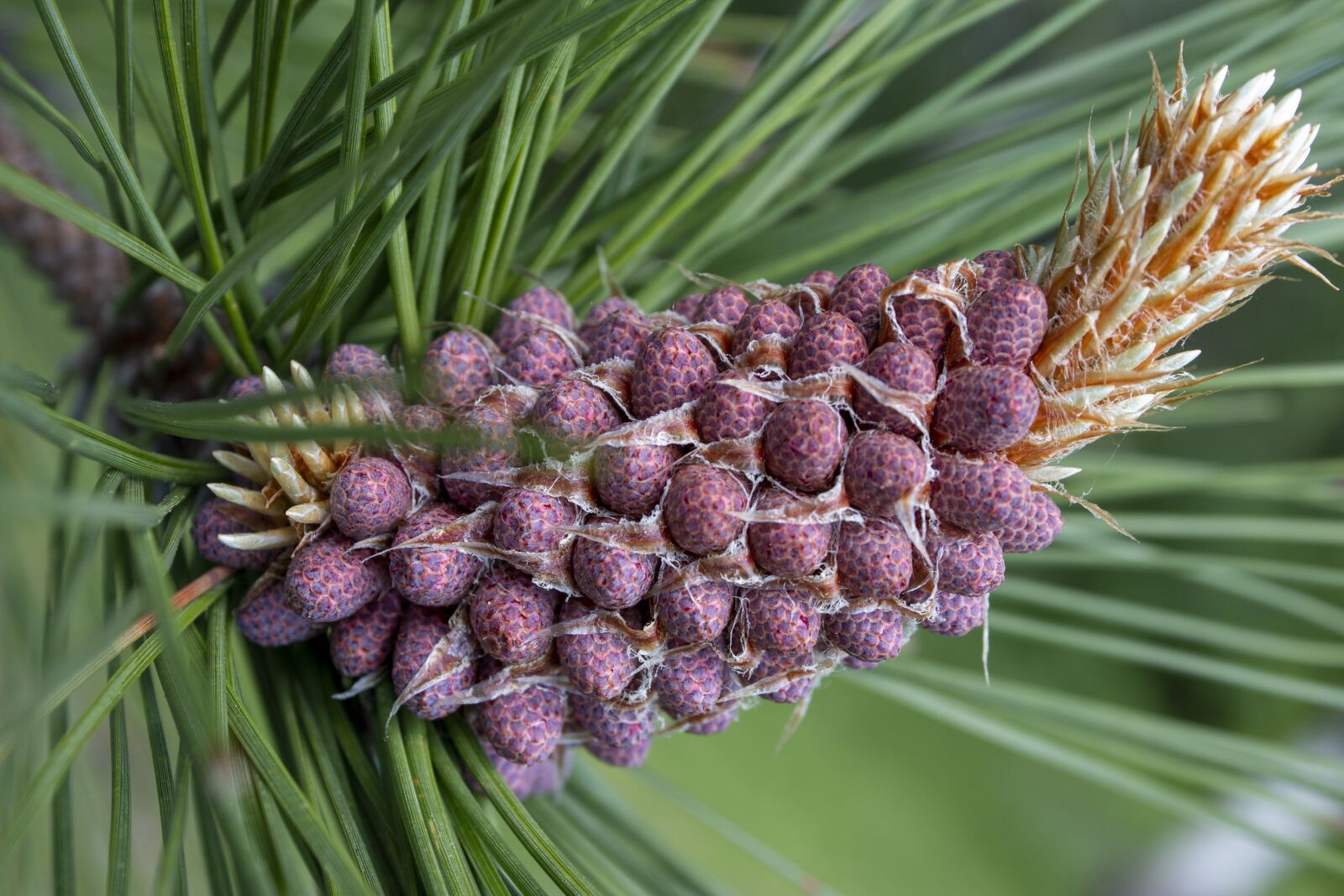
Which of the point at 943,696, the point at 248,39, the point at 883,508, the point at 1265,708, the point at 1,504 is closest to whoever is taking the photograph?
the point at 1,504

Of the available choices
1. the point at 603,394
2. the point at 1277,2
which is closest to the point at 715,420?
the point at 603,394

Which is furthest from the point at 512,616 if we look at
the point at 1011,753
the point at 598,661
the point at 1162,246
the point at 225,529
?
the point at 1011,753

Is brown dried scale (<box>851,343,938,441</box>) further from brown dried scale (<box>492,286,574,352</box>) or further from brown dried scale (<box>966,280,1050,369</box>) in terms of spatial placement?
brown dried scale (<box>492,286,574,352</box>)

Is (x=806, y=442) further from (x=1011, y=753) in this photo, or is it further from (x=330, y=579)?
(x=1011, y=753)

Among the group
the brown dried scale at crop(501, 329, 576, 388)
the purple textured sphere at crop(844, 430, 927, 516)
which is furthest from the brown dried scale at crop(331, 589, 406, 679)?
the purple textured sphere at crop(844, 430, 927, 516)

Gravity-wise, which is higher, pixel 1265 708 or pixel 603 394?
pixel 603 394

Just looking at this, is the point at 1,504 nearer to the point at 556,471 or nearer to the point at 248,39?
the point at 556,471

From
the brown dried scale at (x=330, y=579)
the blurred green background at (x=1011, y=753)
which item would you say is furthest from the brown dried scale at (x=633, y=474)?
the blurred green background at (x=1011, y=753)
